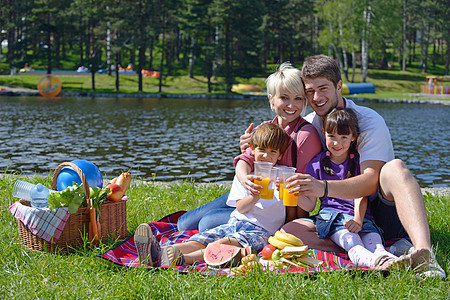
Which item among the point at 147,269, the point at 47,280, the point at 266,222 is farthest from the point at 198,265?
the point at 47,280

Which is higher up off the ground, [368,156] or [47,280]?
[368,156]

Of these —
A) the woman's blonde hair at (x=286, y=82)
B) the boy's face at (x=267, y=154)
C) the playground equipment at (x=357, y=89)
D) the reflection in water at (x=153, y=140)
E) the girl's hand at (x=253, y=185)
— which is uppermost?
the playground equipment at (x=357, y=89)

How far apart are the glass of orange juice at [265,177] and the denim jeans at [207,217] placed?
90 cm

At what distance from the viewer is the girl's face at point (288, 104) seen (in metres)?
4.48

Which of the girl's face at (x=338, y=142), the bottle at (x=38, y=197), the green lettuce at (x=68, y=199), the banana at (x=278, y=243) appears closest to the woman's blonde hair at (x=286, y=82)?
the girl's face at (x=338, y=142)

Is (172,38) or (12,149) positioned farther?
(172,38)

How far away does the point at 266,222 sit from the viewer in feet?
14.6

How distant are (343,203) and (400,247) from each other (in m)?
0.57

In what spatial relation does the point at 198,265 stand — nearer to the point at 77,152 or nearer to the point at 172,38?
the point at 77,152

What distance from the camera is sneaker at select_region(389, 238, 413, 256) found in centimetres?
416

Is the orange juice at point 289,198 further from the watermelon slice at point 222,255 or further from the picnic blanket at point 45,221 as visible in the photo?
the picnic blanket at point 45,221

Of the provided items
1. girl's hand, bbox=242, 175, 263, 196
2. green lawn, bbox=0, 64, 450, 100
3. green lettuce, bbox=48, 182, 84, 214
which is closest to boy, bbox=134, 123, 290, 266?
girl's hand, bbox=242, 175, 263, 196

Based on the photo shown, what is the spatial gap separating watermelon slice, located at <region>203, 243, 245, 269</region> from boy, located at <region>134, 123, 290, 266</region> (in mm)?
123

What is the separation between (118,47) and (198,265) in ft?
123
